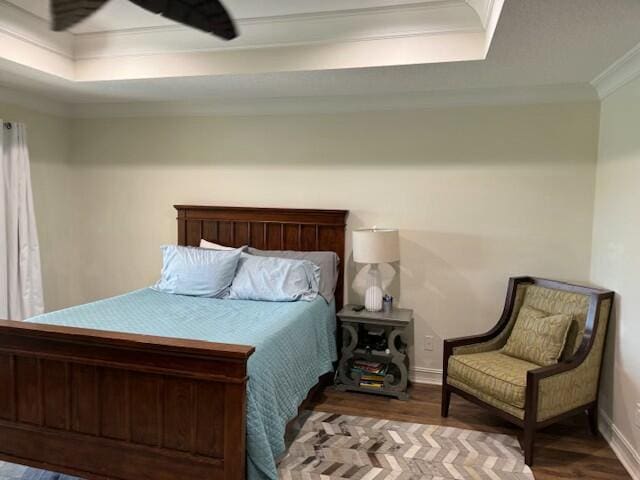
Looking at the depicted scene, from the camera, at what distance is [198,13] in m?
1.73

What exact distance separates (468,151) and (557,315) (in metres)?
1.34

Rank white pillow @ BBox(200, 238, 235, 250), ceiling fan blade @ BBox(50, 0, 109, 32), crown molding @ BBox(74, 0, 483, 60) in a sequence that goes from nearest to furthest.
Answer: ceiling fan blade @ BBox(50, 0, 109, 32), crown molding @ BBox(74, 0, 483, 60), white pillow @ BBox(200, 238, 235, 250)

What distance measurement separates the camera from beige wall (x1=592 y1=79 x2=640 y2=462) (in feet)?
8.39

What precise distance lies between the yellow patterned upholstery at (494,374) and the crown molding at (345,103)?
1860 millimetres

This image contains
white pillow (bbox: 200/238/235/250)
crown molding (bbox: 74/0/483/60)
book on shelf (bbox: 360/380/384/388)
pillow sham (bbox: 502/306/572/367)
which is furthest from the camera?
white pillow (bbox: 200/238/235/250)

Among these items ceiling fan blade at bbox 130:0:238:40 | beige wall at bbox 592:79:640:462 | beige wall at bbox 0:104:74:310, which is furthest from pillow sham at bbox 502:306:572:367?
beige wall at bbox 0:104:74:310

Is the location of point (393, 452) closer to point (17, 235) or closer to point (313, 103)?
point (313, 103)

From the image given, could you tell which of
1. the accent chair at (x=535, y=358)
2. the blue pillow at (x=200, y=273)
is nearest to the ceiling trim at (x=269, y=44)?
the blue pillow at (x=200, y=273)

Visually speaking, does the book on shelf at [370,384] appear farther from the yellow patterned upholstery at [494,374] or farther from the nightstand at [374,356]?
the yellow patterned upholstery at [494,374]

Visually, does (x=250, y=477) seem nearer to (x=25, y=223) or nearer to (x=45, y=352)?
(x=45, y=352)

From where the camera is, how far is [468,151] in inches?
137

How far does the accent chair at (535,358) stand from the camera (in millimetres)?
2580

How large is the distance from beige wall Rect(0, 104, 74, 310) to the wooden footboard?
2.18 m

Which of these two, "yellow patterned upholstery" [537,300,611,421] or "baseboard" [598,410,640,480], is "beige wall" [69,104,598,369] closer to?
"yellow patterned upholstery" [537,300,611,421]
